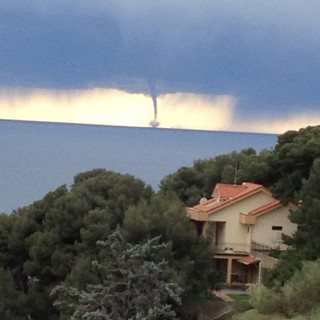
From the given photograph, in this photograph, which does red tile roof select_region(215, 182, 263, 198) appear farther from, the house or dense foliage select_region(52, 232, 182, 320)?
dense foliage select_region(52, 232, 182, 320)

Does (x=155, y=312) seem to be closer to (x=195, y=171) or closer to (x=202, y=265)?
(x=202, y=265)

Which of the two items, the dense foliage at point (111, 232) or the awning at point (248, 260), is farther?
the awning at point (248, 260)

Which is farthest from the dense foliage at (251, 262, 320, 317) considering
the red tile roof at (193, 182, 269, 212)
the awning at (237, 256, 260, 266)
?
the red tile roof at (193, 182, 269, 212)

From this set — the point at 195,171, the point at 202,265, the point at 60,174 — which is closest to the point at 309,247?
the point at 202,265

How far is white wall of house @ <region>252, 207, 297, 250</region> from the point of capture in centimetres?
4094

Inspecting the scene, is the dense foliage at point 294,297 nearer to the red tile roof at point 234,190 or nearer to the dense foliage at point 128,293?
the dense foliage at point 128,293

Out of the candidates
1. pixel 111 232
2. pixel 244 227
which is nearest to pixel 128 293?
pixel 111 232

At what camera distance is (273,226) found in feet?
135

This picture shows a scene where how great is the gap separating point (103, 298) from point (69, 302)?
2539mm

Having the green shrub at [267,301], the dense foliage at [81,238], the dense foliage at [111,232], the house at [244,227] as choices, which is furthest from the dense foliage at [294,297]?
the house at [244,227]

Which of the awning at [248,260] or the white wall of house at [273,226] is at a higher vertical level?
the white wall of house at [273,226]

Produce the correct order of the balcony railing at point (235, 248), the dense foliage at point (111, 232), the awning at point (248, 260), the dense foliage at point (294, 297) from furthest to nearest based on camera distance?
the balcony railing at point (235, 248)
the awning at point (248, 260)
the dense foliage at point (111, 232)
the dense foliage at point (294, 297)

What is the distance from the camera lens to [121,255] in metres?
25.0

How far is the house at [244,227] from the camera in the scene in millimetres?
40719
